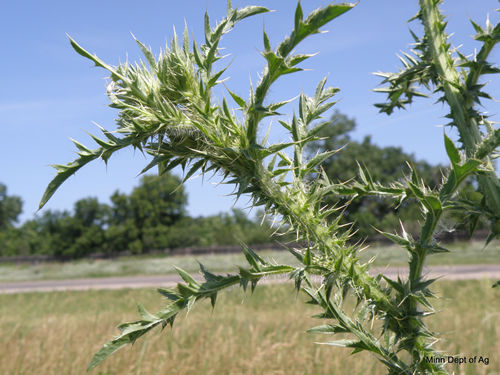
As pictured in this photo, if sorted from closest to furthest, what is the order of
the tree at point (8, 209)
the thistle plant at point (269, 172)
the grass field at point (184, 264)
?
the thistle plant at point (269, 172) < the grass field at point (184, 264) < the tree at point (8, 209)

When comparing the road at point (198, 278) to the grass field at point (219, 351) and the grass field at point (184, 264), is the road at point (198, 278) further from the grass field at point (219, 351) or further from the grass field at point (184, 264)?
the grass field at point (219, 351)

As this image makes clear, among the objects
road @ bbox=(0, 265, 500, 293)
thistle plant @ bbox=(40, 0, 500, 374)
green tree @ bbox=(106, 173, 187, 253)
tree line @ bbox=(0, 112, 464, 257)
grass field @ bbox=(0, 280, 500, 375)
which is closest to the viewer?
thistle plant @ bbox=(40, 0, 500, 374)

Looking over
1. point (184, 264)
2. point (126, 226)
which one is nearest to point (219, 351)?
point (184, 264)

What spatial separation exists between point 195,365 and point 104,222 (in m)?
48.5

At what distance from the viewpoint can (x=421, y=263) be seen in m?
1.25

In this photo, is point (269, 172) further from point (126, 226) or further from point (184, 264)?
point (126, 226)

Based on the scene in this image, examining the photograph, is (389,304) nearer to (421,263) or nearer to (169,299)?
(421,263)

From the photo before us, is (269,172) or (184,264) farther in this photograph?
(184,264)

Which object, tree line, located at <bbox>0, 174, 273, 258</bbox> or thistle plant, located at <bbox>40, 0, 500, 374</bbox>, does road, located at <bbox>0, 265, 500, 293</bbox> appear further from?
tree line, located at <bbox>0, 174, 273, 258</bbox>

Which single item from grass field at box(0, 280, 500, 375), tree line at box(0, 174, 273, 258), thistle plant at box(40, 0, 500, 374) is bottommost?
grass field at box(0, 280, 500, 375)

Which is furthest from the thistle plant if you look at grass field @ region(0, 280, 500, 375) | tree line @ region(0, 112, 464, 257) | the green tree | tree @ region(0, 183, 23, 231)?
tree @ region(0, 183, 23, 231)

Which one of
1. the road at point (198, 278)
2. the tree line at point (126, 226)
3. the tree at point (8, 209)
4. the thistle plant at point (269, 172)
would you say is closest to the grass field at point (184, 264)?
the road at point (198, 278)

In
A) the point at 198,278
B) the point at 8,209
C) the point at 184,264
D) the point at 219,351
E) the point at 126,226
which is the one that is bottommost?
the point at 219,351

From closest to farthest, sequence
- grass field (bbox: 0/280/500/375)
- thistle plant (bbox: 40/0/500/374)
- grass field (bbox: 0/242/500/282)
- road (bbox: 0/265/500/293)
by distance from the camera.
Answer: thistle plant (bbox: 40/0/500/374), grass field (bbox: 0/280/500/375), road (bbox: 0/265/500/293), grass field (bbox: 0/242/500/282)
